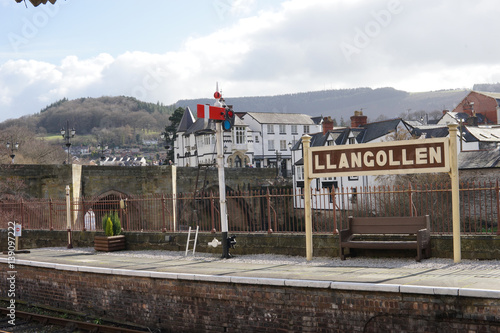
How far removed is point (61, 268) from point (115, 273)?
6.70 ft

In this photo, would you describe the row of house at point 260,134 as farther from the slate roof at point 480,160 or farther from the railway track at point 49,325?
the railway track at point 49,325

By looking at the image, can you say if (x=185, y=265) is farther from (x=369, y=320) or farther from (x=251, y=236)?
(x=369, y=320)

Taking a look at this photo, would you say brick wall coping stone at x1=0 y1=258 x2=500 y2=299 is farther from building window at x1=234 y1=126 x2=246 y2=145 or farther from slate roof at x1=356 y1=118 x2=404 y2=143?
building window at x1=234 y1=126 x2=246 y2=145

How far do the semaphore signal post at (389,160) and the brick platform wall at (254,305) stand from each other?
3025 millimetres

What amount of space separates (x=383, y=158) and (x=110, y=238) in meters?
9.03

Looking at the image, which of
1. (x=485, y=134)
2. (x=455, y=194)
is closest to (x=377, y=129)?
(x=485, y=134)

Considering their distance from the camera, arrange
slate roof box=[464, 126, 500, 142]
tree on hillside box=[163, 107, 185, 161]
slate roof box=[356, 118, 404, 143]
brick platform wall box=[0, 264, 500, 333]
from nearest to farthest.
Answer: brick platform wall box=[0, 264, 500, 333] < slate roof box=[464, 126, 500, 142] < slate roof box=[356, 118, 404, 143] < tree on hillside box=[163, 107, 185, 161]

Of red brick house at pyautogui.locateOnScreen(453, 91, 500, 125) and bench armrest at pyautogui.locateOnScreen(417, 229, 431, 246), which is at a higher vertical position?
red brick house at pyautogui.locateOnScreen(453, 91, 500, 125)

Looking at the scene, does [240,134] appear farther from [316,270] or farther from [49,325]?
[316,270]

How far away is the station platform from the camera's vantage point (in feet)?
25.8

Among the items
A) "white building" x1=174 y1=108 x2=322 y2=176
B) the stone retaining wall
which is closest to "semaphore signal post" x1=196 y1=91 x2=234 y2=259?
the stone retaining wall

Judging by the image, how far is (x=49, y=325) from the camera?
11.6m

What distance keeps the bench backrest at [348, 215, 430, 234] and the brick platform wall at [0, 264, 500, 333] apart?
3.26 metres

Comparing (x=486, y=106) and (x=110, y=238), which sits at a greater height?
(x=486, y=106)
